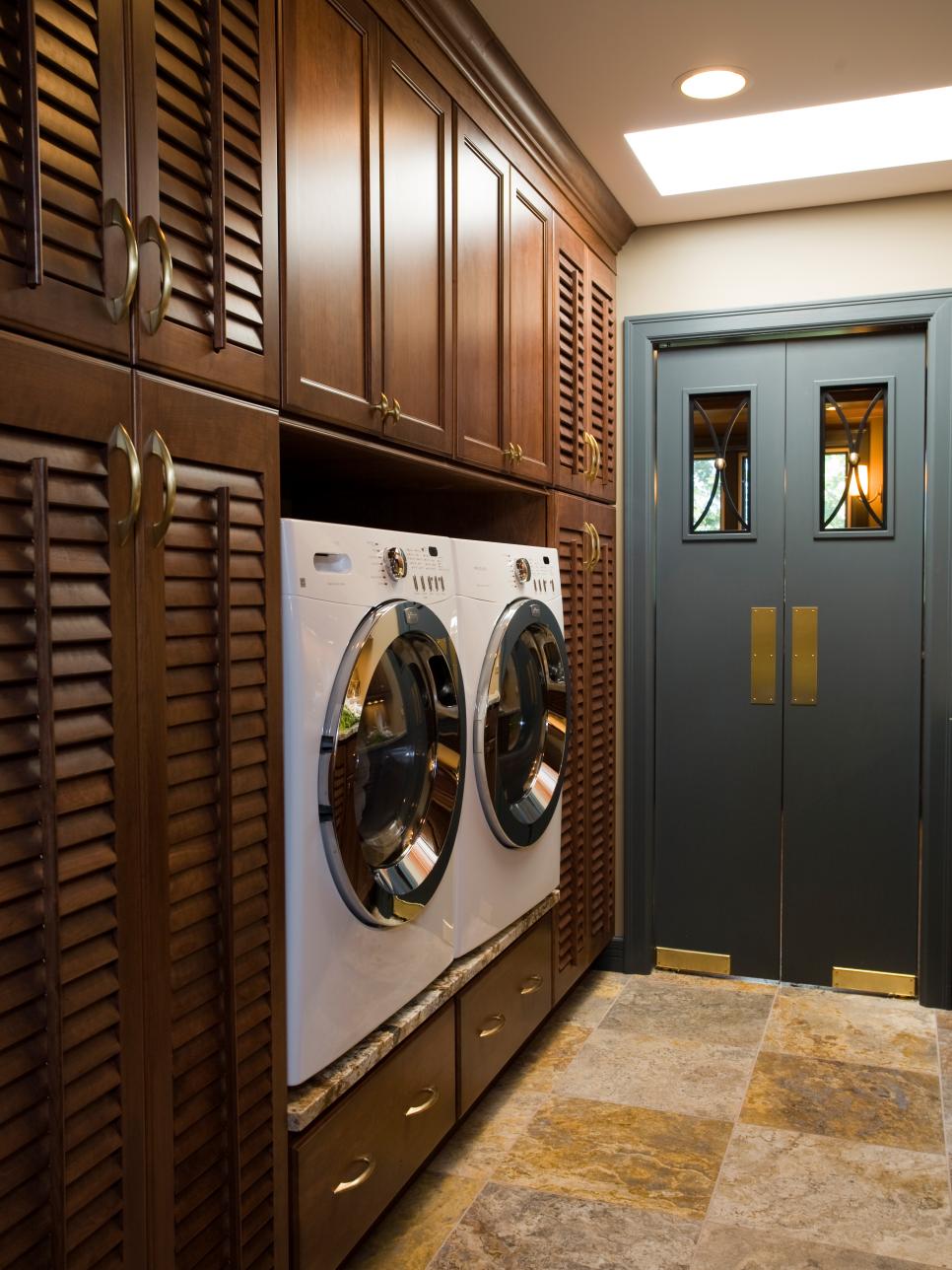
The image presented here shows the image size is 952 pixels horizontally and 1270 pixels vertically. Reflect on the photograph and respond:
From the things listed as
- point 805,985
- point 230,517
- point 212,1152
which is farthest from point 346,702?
point 805,985

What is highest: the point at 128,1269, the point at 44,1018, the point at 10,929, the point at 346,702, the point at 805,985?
the point at 346,702

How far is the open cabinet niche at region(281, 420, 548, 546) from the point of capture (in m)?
2.55

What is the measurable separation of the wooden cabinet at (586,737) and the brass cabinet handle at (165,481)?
67.3 inches

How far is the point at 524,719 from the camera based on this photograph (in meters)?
2.56

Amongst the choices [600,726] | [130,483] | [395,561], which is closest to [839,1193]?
[600,726]

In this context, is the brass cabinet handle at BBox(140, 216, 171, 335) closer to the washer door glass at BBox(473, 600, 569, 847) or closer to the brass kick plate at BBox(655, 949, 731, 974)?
the washer door glass at BBox(473, 600, 569, 847)

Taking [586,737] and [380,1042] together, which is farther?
[586,737]

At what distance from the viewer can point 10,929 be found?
1.08 meters

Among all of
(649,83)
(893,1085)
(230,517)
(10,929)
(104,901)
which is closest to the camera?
(10,929)

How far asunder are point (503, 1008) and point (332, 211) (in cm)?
175

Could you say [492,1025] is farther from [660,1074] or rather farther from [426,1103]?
[660,1074]

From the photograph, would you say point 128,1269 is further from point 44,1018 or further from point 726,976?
point 726,976

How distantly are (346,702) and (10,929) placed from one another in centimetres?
66

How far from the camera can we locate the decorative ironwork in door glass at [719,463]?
3.48m
